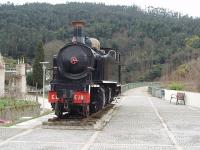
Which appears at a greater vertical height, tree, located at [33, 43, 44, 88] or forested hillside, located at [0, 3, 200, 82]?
forested hillside, located at [0, 3, 200, 82]

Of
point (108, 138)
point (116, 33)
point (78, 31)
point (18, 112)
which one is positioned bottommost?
point (18, 112)

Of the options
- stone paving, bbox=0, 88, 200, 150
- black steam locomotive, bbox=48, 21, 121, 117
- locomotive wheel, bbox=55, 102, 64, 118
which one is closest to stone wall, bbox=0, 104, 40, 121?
locomotive wheel, bbox=55, 102, 64, 118

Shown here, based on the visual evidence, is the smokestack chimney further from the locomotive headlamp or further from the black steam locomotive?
the locomotive headlamp

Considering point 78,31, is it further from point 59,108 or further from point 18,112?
point 18,112

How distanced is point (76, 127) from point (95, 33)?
90.2 m

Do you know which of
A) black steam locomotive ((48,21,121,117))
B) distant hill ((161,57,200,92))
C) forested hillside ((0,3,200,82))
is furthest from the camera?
forested hillside ((0,3,200,82))

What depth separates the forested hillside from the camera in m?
107

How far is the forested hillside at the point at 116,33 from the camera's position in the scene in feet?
351

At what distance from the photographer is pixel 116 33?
119 meters

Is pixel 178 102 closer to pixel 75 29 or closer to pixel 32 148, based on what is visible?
pixel 75 29

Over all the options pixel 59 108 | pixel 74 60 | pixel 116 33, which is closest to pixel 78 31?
pixel 74 60

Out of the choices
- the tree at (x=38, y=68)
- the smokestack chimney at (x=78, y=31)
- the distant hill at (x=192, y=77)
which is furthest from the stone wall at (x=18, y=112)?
the tree at (x=38, y=68)

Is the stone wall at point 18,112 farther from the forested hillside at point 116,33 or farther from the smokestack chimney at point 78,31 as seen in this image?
the forested hillside at point 116,33

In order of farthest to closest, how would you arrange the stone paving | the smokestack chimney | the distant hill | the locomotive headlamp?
the distant hill, the smokestack chimney, the locomotive headlamp, the stone paving
